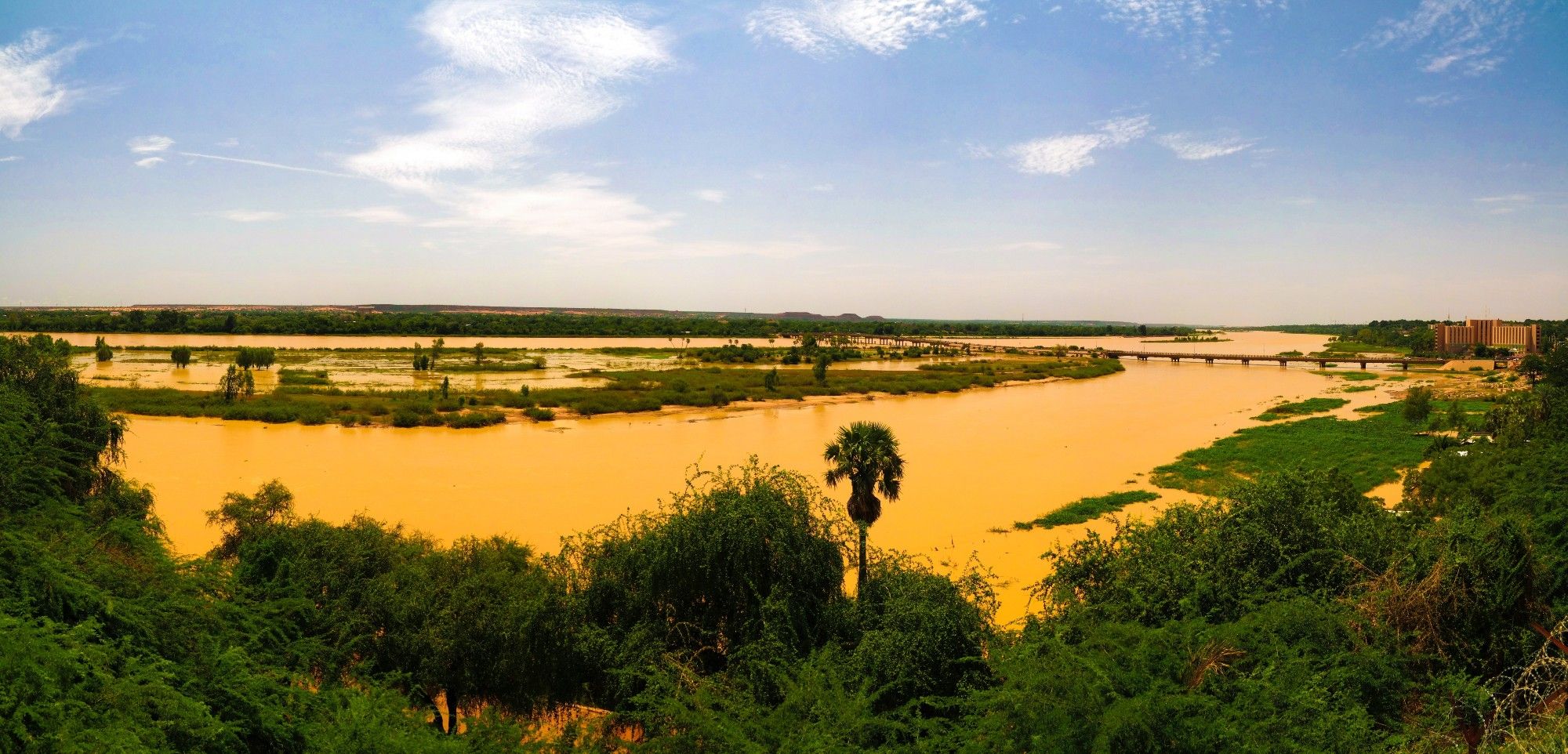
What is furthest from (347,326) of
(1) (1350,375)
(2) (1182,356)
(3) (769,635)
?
(1) (1350,375)

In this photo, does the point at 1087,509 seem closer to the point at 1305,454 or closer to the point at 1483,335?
the point at 1305,454

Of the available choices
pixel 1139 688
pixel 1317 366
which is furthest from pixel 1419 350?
pixel 1139 688

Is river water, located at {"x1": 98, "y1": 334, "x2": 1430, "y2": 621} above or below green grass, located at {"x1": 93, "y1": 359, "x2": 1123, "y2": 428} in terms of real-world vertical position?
below

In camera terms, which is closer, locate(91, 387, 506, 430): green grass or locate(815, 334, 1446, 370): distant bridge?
Result: locate(91, 387, 506, 430): green grass

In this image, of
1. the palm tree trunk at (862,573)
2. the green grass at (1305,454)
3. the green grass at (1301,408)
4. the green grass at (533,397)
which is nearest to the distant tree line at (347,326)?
the green grass at (533,397)

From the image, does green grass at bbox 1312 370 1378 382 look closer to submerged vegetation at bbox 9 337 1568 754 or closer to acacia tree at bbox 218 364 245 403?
Answer: submerged vegetation at bbox 9 337 1568 754

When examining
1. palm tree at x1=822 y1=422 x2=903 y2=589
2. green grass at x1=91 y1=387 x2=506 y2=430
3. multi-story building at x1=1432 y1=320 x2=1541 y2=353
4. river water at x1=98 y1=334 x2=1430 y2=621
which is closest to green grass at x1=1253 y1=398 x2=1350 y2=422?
river water at x1=98 y1=334 x2=1430 y2=621
